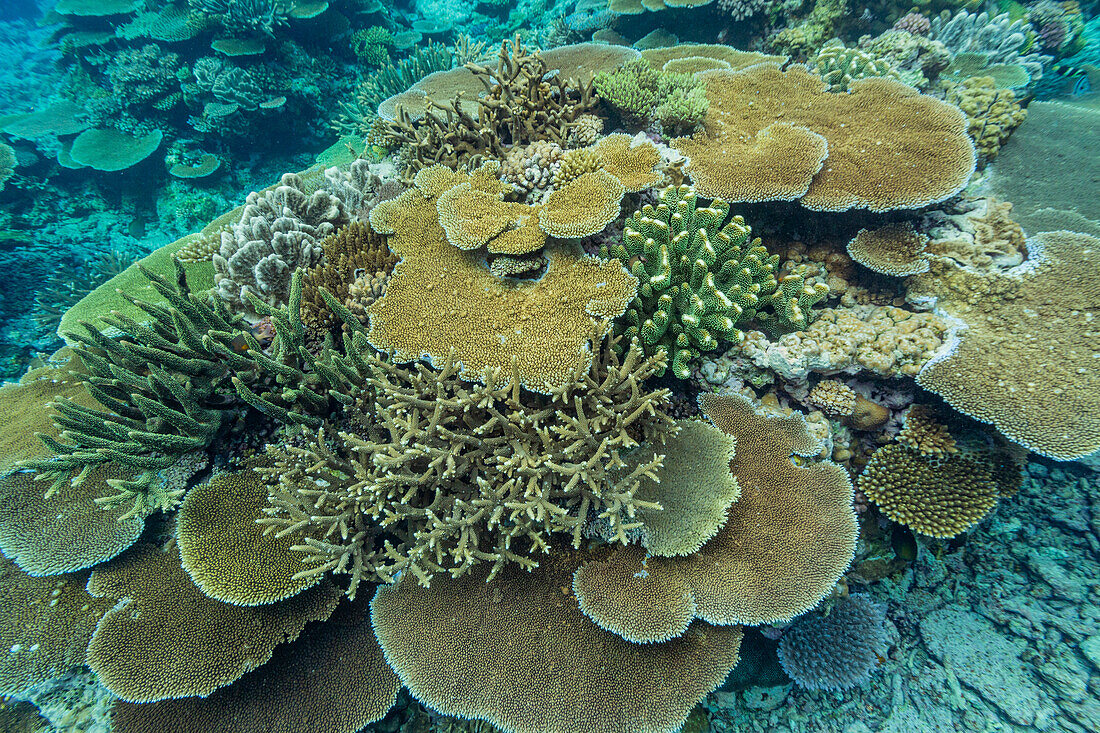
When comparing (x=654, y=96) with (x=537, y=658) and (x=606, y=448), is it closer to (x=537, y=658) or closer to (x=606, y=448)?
(x=606, y=448)

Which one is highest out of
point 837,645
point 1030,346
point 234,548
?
point 1030,346

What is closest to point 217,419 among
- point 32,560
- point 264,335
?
point 264,335

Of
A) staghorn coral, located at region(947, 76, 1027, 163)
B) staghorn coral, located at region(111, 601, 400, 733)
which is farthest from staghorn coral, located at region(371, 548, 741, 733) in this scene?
staghorn coral, located at region(947, 76, 1027, 163)

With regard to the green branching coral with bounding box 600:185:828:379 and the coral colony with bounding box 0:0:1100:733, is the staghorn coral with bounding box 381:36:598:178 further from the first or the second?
the green branching coral with bounding box 600:185:828:379

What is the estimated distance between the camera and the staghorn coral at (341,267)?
3.73 metres

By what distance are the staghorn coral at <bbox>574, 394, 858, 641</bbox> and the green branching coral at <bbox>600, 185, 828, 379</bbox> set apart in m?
0.80

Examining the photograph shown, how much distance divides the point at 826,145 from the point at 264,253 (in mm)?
5238

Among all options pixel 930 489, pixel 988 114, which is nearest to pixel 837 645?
pixel 930 489

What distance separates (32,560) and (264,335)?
219 cm

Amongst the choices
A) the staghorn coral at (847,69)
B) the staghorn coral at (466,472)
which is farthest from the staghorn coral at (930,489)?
the staghorn coral at (847,69)

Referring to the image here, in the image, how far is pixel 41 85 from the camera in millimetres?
17969

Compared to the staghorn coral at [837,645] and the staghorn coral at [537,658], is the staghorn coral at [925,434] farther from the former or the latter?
the staghorn coral at [537,658]

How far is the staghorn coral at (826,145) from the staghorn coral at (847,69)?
19.0 inches

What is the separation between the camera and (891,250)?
3832 millimetres
